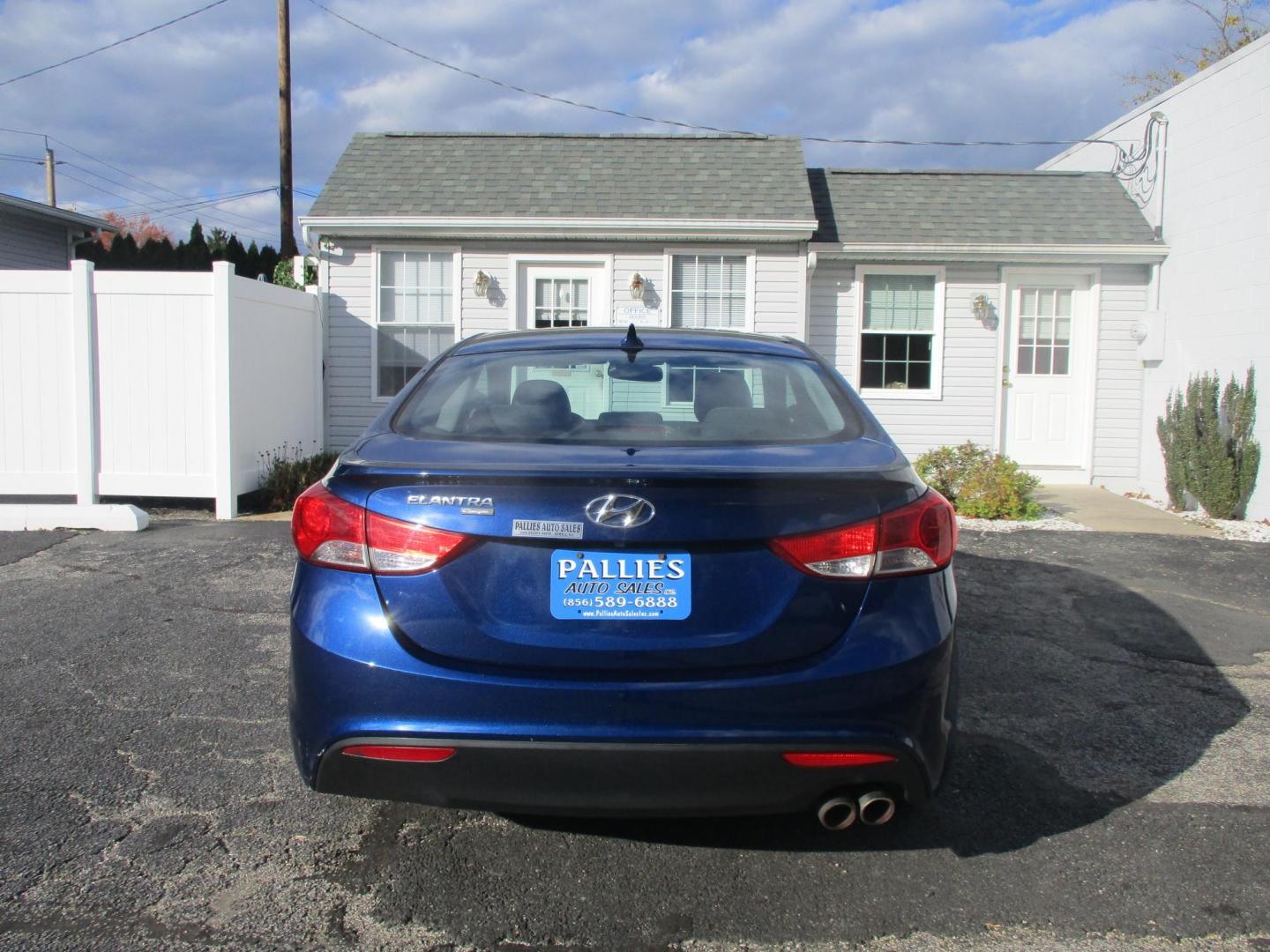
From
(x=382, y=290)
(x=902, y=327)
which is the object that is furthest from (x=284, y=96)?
(x=902, y=327)

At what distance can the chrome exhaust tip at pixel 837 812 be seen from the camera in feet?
8.15

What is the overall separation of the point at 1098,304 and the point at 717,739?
→ 10723 millimetres

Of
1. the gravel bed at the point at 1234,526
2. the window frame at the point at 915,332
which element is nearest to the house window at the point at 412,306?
the window frame at the point at 915,332

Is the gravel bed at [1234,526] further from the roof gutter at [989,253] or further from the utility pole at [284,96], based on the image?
the utility pole at [284,96]

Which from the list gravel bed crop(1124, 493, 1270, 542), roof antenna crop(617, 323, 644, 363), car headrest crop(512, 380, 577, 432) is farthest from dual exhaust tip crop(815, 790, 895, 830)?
gravel bed crop(1124, 493, 1270, 542)

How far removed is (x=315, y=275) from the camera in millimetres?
11898

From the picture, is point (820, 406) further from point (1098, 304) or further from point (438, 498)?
point (1098, 304)

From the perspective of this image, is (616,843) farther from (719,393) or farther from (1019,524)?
(1019,524)

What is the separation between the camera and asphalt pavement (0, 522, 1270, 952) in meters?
2.54

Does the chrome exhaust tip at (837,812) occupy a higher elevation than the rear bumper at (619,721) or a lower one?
lower

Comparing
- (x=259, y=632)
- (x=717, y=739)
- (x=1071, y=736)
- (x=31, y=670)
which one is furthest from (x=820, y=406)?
(x=31, y=670)

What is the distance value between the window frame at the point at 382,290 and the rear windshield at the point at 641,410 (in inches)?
317

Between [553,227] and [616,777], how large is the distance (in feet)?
30.9

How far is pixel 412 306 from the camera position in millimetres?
11430
